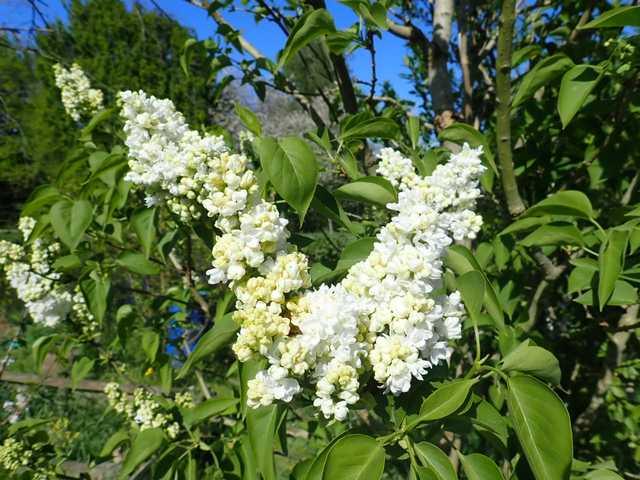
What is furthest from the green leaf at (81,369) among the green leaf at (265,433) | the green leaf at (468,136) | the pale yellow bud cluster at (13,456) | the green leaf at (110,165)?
the green leaf at (468,136)

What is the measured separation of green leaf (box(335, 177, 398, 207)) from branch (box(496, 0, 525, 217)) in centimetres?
51

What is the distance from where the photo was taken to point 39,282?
221 centimetres

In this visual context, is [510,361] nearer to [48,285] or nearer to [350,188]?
[350,188]

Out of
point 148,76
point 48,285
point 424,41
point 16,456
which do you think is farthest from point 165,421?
point 148,76

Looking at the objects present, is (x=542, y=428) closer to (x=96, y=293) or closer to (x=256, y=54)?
(x=96, y=293)

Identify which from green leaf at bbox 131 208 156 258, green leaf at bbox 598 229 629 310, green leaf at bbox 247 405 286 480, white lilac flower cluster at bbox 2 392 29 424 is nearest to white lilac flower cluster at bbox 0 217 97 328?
white lilac flower cluster at bbox 2 392 29 424

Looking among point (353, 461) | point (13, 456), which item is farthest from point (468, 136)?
point (13, 456)

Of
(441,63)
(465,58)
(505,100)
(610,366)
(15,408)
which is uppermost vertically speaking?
(465,58)

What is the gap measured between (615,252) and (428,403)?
56cm

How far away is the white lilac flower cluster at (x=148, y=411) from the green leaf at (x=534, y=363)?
4.52 feet

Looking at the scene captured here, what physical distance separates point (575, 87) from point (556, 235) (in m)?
0.39

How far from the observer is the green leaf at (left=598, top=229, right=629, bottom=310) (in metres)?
0.93

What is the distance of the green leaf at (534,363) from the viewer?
753mm

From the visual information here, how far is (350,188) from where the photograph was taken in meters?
1.02
